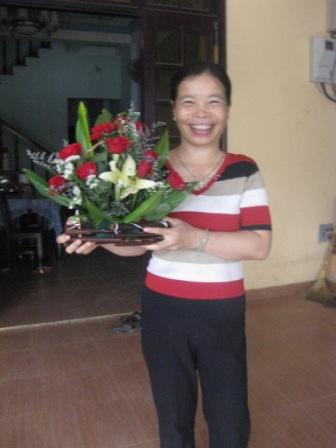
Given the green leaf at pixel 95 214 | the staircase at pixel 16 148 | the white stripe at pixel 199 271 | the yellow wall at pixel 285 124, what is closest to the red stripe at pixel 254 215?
the white stripe at pixel 199 271

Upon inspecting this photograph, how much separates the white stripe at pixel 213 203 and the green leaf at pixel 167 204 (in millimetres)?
99

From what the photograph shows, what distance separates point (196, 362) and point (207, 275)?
0.27 meters

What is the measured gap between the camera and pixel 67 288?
12.3 feet

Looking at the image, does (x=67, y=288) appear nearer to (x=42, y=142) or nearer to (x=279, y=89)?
(x=279, y=89)

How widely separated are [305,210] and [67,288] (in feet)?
6.90

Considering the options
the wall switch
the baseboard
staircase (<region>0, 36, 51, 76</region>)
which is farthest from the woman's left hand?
staircase (<region>0, 36, 51, 76</region>)

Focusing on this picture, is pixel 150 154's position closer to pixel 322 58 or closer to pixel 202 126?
pixel 202 126

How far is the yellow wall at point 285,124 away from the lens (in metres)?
3.05

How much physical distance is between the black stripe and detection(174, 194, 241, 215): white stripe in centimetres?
5

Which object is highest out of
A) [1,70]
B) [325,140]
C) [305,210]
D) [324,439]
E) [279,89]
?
[1,70]

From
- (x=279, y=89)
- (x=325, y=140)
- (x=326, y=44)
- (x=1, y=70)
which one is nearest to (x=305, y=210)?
(x=325, y=140)

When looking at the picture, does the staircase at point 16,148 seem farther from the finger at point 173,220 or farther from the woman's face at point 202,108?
the finger at point 173,220

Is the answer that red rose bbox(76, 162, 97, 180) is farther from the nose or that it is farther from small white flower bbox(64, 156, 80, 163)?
the nose

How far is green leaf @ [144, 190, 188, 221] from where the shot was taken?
992 mm
